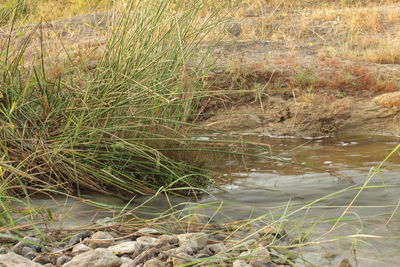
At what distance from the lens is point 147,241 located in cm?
237

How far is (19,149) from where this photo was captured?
325 cm

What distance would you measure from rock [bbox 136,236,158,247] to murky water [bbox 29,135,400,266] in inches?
18.1

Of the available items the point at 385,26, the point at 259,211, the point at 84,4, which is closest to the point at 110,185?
the point at 259,211

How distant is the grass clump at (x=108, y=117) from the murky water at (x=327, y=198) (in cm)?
18

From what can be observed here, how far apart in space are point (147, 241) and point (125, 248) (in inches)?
4.6

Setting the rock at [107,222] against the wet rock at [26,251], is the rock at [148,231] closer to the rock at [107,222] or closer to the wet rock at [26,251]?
the rock at [107,222]

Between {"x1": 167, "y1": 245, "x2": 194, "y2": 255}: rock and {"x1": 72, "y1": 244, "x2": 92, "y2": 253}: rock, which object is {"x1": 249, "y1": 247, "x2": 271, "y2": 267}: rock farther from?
{"x1": 72, "y1": 244, "x2": 92, "y2": 253}: rock

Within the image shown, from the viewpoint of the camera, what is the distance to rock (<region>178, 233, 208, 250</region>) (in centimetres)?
231

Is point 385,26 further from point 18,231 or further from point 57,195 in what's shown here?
point 18,231

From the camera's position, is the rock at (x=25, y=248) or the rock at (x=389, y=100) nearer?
the rock at (x=25, y=248)

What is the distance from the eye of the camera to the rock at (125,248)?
2.27 m

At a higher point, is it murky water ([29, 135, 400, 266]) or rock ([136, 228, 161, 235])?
rock ([136, 228, 161, 235])

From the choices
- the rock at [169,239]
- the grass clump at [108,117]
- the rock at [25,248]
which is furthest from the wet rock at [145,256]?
the grass clump at [108,117]

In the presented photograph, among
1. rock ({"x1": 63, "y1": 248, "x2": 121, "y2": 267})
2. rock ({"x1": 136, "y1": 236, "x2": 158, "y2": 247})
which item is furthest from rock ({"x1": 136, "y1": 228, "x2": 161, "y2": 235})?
rock ({"x1": 63, "y1": 248, "x2": 121, "y2": 267})
